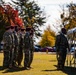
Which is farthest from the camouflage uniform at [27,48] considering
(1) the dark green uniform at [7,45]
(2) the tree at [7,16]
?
(2) the tree at [7,16]

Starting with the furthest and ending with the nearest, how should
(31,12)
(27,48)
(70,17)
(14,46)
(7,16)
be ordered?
1. (31,12)
2. (7,16)
3. (70,17)
4. (14,46)
5. (27,48)

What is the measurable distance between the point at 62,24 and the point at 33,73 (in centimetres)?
4563

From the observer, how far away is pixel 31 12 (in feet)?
285

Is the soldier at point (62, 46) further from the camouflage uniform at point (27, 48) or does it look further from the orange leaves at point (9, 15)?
the orange leaves at point (9, 15)

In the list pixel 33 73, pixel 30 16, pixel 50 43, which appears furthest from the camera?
pixel 50 43

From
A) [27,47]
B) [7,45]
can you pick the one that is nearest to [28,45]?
[27,47]

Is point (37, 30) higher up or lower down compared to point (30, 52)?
higher up

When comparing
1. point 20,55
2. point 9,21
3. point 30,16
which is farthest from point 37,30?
point 20,55

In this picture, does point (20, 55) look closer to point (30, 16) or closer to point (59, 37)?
point (59, 37)

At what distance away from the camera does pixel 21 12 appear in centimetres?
8712

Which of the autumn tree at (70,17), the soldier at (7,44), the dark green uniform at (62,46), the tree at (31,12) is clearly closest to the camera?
the soldier at (7,44)

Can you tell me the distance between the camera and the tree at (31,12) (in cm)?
8587

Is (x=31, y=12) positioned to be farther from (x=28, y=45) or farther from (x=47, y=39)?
(x=28, y=45)

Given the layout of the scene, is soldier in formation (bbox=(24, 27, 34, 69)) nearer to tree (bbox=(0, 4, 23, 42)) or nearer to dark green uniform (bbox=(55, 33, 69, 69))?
dark green uniform (bbox=(55, 33, 69, 69))
